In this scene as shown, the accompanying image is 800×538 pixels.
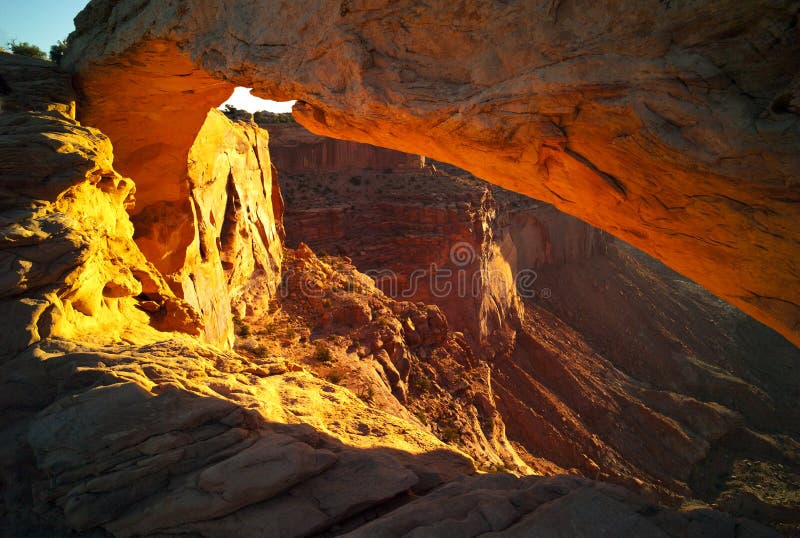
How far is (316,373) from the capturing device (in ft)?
34.8

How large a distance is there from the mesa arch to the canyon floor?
2.59m

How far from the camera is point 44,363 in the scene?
4.34 metres

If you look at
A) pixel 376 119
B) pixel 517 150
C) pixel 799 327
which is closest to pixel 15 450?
pixel 376 119

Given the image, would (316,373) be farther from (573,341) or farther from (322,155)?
(573,341)

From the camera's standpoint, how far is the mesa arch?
396 cm

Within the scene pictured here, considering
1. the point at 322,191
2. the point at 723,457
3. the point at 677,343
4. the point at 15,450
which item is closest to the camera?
the point at 15,450

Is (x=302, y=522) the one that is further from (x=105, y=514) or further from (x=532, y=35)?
(x=532, y=35)

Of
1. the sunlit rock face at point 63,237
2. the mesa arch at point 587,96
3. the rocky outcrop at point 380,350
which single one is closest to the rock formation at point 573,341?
the rocky outcrop at point 380,350

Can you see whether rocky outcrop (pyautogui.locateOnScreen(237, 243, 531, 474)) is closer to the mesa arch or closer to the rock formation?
the rock formation

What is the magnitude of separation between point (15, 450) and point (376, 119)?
511cm

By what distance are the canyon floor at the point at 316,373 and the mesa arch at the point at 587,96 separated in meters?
2.59

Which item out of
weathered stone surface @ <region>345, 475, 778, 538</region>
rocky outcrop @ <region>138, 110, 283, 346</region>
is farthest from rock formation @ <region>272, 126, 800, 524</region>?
weathered stone surface @ <region>345, 475, 778, 538</region>

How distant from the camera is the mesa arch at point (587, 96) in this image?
13.0 ft

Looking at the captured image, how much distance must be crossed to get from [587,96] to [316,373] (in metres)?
8.25
